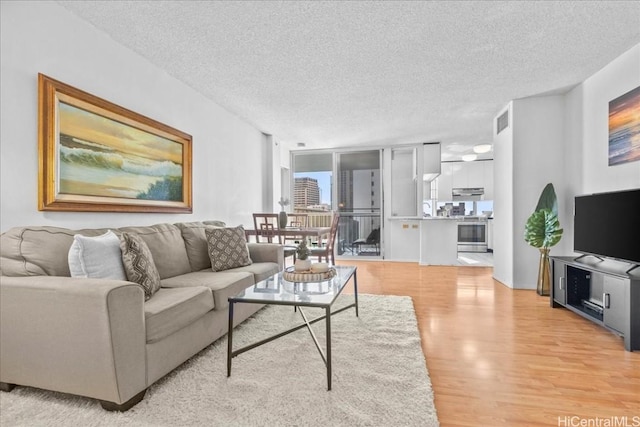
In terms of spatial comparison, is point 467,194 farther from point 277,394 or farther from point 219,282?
point 277,394

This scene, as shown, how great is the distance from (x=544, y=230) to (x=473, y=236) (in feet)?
14.0

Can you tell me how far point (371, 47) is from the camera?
2.85 m

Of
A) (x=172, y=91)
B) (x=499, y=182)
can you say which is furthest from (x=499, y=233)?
(x=172, y=91)

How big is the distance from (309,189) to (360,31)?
15.6 ft

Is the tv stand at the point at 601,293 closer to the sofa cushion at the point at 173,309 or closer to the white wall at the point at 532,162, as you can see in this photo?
the white wall at the point at 532,162

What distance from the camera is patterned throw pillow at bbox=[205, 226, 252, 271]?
9.98 feet

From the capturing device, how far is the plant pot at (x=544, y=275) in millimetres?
3945

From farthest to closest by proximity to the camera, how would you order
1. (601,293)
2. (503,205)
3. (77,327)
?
(503,205) < (601,293) < (77,327)

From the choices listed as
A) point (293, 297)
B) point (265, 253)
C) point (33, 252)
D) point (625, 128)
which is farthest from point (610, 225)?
point (33, 252)

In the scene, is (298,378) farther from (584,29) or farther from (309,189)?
(309,189)

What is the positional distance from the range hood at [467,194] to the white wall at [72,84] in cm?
648

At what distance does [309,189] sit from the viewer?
723cm

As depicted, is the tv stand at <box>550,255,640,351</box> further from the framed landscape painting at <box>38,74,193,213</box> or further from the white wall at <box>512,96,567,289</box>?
the framed landscape painting at <box>38,74,193,213</box>

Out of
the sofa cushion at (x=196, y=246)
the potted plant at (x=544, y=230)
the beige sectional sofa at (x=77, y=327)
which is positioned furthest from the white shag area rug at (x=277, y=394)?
the potted plant at (x=544, y=230)
